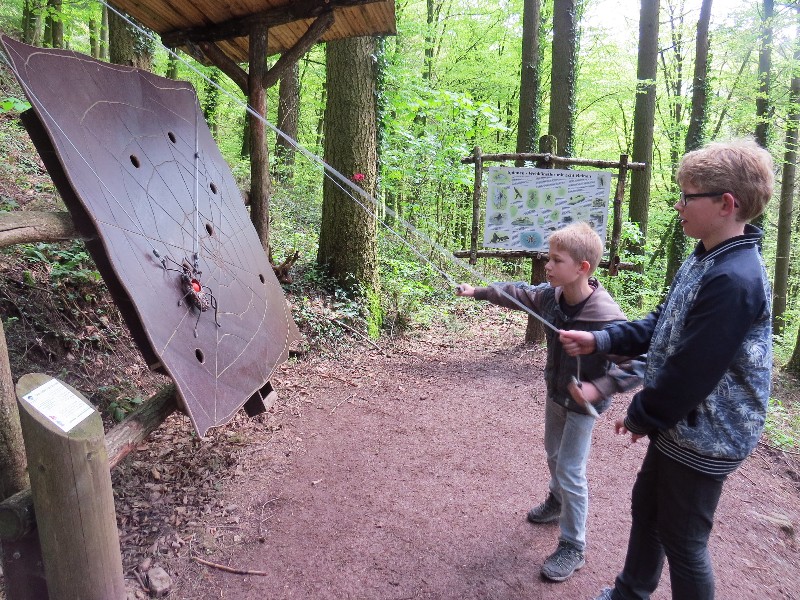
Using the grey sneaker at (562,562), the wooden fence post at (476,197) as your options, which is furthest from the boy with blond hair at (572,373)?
the wooden fence post at (476,197)

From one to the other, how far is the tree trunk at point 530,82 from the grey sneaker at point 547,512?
6096mm

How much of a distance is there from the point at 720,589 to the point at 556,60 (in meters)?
6.64

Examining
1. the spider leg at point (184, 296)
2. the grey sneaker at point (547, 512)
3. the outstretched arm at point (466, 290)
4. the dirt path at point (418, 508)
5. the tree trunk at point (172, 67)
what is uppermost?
the tree trunk at point (172, 67)

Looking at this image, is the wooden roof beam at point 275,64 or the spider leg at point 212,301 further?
the wooden roof beam at point 275,64

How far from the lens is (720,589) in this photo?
2375 mm

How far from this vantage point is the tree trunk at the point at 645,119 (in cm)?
Result: 1028

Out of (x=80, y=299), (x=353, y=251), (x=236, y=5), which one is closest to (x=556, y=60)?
(x=353, y=251)

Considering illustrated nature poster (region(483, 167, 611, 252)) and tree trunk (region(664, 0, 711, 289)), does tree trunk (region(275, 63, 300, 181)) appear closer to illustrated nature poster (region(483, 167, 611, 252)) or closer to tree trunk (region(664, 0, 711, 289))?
illustrated nature poster (region(483, 167, 611, 252))

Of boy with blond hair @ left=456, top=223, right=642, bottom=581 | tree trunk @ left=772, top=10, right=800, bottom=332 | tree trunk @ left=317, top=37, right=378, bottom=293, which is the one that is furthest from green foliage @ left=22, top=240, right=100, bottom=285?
tree trunk @ left=772, top=10, right=800, bottom=332

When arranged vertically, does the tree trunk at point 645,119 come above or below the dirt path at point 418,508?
above

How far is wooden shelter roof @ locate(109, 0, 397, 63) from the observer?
3684mm

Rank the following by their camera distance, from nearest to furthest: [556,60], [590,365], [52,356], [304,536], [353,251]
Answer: [590,365] < [304,536] < [52,356] < [353,251] < [556,60]

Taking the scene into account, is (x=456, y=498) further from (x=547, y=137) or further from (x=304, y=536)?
(x=547, y=137)

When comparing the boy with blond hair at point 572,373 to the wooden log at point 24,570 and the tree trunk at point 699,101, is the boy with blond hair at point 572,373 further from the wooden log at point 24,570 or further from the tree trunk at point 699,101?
the tree trunk at point 699,101
